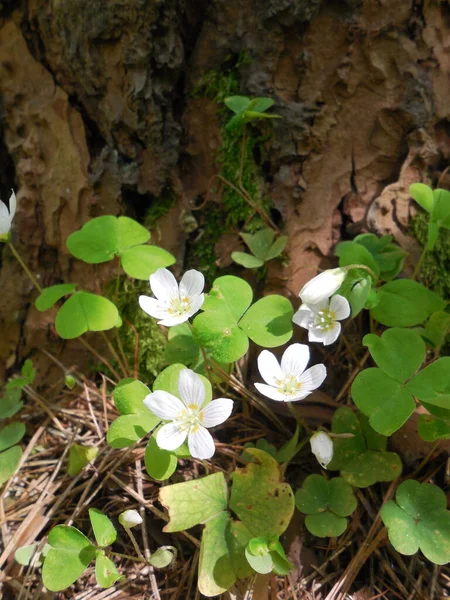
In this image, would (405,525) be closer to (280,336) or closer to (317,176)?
(280,336)

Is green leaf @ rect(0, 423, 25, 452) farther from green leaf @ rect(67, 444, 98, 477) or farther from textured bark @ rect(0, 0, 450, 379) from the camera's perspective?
textured bark @ rect(0, 0, 450, 379)

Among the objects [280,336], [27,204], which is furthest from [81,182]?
[280,336]

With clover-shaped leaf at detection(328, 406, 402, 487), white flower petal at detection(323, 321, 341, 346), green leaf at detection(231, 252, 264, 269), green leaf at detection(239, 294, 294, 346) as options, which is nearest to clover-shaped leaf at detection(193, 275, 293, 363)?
green leaf at detection(239, 294, 294, 346)

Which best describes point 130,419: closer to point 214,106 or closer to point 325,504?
point 325,504

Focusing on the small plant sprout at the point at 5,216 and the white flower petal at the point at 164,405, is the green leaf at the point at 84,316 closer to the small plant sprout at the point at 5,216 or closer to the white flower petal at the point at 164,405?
the small plant sprout at the point at 5,216

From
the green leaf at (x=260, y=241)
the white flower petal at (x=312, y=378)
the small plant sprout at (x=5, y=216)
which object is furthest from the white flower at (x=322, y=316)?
the small plant sprout at (x=5, y=216)

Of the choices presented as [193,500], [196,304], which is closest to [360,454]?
[193,500]
